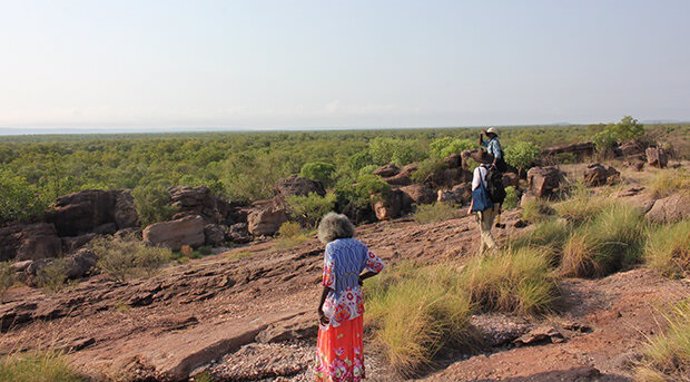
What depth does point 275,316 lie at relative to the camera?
6398mm

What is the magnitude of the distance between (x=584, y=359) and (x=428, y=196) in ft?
61.5

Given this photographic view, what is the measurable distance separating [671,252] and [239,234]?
18155 mm

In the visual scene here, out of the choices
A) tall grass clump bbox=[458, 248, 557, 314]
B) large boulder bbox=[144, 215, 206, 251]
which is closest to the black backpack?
tall grass clump bbox=[458, 248, 557, 314]

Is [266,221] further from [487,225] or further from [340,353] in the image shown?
[340,353]

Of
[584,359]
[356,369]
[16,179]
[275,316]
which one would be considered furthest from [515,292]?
[16,179]

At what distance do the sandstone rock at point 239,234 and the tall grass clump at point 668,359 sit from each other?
18648mm

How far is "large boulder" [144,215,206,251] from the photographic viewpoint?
779 inches

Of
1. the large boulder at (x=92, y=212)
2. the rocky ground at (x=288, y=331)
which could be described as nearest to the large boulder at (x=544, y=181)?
the rocky ground at (x=288, y=331)

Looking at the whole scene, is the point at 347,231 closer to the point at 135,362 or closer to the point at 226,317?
the point at 135,362

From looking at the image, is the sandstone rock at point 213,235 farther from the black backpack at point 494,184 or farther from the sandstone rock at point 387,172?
the black backpack at point 494,184

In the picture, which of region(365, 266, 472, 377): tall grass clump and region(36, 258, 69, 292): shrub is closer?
region(365, 266, 472, 377): tall grass clump

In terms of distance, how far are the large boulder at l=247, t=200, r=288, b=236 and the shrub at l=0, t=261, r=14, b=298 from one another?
9.34m

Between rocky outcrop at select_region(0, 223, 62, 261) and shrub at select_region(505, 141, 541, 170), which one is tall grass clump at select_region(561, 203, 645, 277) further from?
rocky outcrop at select_region(0, 223, 62, 261)

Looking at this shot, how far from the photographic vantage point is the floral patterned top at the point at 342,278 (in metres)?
4.23
